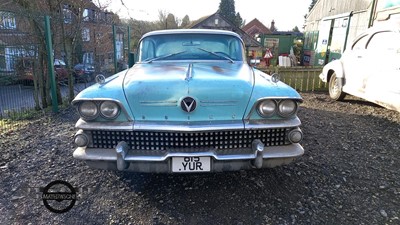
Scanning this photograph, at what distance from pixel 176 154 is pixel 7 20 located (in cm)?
602

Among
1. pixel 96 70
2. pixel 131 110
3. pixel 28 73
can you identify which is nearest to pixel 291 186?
pixel 131 110

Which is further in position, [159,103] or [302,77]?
[302,77]

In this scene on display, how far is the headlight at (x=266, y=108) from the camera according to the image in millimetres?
2768

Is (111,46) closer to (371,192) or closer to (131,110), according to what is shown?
(131,110)

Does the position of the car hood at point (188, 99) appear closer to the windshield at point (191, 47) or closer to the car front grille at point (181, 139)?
the car front grille at point (181, 139)

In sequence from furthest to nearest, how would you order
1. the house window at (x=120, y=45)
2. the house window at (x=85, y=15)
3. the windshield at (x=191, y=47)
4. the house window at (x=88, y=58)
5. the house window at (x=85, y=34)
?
the house window at (x=120, y=45)
the house window at (x=88, y=58)
the house window at (x=85, y=34)
the house window at (x=85, y=15)
the windshield at (x=191, y=47)

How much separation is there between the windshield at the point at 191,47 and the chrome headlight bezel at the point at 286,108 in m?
1.49

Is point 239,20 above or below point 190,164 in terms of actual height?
above

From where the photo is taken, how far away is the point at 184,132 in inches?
102

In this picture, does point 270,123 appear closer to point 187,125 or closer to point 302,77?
point 187,125

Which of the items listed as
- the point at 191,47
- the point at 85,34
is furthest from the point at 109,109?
the point at 85,34
